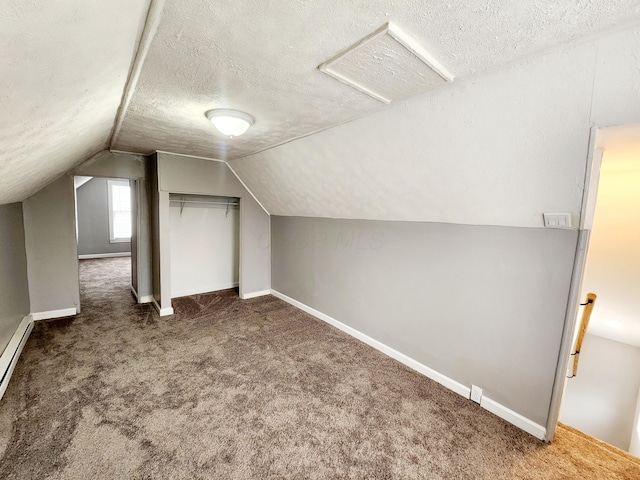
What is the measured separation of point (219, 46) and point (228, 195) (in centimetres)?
301

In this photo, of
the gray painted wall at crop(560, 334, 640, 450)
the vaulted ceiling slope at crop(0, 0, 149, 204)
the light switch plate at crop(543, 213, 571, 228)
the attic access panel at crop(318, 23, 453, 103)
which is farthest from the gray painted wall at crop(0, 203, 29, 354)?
the gray painted wall at crop(560, 334, 640, 450)

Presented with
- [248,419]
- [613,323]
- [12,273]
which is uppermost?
[12,273]

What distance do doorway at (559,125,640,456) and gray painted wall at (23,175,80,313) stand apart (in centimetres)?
540

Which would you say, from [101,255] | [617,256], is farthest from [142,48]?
[101,255]

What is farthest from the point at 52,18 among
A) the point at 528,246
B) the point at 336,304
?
the point at 336,304

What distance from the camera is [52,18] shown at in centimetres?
75

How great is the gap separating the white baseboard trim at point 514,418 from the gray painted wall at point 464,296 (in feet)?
0.13

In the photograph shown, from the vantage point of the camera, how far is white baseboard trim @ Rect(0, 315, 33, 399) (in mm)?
2173

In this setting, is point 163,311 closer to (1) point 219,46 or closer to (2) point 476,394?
(1) point 219,46

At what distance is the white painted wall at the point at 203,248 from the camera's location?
14.5ft

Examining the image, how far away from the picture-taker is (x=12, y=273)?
271cm

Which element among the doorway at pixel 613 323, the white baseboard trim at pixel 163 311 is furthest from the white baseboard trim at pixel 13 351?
the doorway at pixel 613 323

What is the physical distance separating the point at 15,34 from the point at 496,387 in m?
3.01

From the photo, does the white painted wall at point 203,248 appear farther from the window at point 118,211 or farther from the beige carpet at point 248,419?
the window at point 118,211
